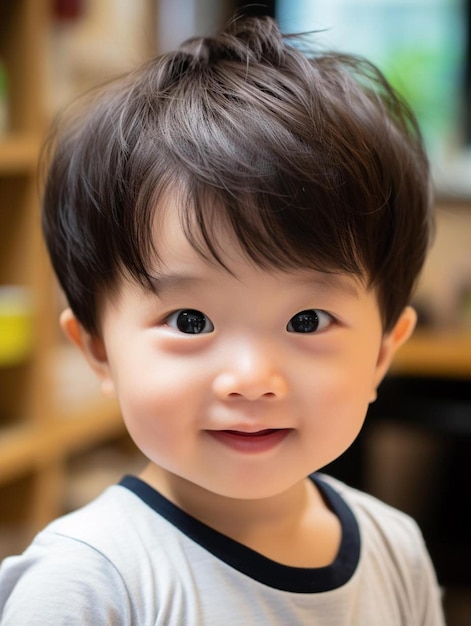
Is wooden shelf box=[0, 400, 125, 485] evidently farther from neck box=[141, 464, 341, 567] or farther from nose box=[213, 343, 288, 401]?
nose box=[213, 343, 288, 401]

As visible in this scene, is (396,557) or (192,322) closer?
(192,322)

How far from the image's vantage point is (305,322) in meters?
0.62

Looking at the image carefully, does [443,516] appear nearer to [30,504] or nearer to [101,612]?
[30,504]

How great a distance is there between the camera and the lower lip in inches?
24.4

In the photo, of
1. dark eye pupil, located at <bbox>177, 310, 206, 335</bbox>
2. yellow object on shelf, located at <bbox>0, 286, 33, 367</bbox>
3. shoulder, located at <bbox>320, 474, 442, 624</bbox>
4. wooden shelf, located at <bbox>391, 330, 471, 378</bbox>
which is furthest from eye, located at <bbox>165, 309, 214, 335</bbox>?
wooden shelf, located at <bbox>391, 330, 471, 378</bbox>

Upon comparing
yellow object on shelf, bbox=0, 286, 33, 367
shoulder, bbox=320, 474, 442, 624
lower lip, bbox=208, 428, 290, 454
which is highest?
lower lip, bbox=208, 428, 290, 454

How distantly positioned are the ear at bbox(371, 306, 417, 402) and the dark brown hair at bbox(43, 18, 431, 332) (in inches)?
0.8

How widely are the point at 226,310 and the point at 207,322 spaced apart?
0.02 m

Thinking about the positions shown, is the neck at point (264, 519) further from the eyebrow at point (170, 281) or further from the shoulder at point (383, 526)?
the eyebrow at point (170, 281)

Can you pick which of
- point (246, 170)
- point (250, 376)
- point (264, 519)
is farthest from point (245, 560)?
point (246, 170)

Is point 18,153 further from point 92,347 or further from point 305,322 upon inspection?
point 305,322

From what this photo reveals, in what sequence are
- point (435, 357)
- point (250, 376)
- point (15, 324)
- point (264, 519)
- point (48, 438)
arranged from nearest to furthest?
1. point (250, 376)
2. point (264, 519)
3. point (15, 324)
4. point (48, 438)
5. point (435, 357)

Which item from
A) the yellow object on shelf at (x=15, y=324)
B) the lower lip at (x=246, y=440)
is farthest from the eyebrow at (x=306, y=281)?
the yellow object on shelf at (x=15, y=324)

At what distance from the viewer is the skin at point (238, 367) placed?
0.60 m
